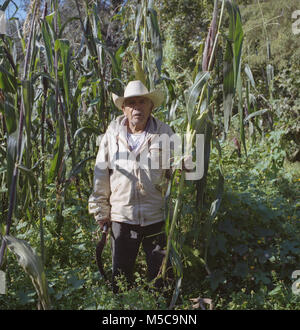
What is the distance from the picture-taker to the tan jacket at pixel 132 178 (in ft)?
6.52

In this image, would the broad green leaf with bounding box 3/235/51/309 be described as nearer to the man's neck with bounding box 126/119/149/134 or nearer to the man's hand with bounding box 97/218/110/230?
the man's hand with bounding box 97/218/110/230

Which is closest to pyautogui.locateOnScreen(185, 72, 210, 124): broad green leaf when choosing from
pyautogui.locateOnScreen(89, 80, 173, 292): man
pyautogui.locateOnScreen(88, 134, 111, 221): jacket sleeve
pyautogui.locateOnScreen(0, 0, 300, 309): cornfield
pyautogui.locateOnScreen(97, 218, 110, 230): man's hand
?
pyautogui.locateOnScreen(0, 0, 300, 309): cornfield

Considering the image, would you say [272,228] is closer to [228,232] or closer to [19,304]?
[228,232]

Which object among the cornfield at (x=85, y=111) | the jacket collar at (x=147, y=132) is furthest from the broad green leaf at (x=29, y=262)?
the jacket collar at (x=147, y=132)

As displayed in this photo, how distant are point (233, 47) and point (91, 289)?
149cm

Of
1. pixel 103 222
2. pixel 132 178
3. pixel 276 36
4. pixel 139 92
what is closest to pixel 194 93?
pixel 139 92

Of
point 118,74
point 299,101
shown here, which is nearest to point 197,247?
point 118,74

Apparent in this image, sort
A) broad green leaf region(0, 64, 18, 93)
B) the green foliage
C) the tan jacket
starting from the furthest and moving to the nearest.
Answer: the green foliage, the tan jacket, broad green leaf region(0, 64, 18, 93)

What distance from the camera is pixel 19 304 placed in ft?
6.61

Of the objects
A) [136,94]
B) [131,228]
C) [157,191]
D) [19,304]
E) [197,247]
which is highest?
[136,94]

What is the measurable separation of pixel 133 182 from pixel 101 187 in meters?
0.21

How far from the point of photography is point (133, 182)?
1.99 meters

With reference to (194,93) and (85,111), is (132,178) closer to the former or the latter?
(194,93)

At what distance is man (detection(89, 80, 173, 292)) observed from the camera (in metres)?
1.99
